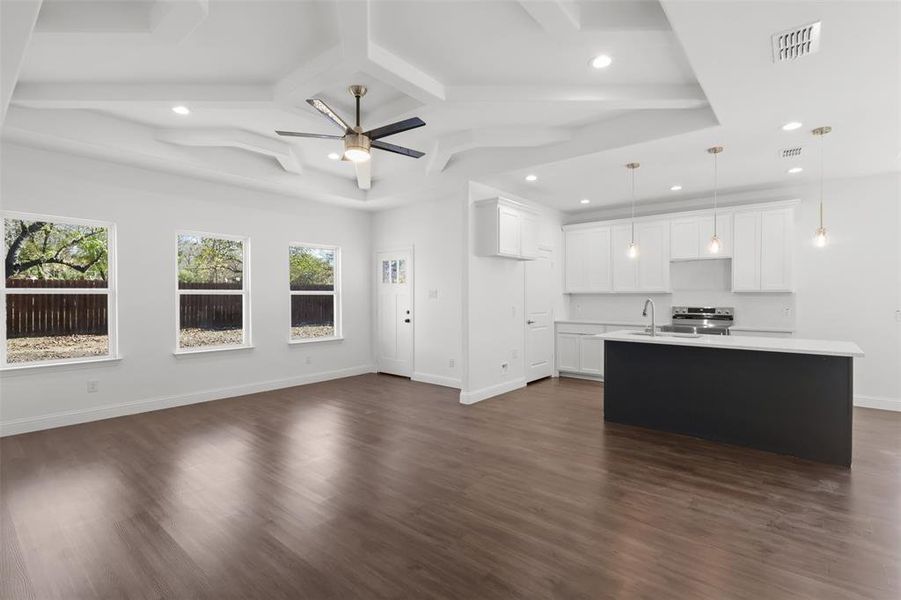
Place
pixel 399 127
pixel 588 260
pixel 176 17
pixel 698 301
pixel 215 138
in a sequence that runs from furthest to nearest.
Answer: pixel 588 260, pixel 698 301, pixel 215 138, pixel 399 127, pixel 176 17

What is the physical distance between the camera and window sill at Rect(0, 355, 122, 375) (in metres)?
4.17

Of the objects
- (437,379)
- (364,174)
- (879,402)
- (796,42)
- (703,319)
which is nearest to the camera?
(796,42)

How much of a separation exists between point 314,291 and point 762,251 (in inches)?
250

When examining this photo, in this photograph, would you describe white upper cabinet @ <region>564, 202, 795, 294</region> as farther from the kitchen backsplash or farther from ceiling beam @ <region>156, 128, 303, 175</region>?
ceiling beam @ <region>156, 128, 303, 175</region>

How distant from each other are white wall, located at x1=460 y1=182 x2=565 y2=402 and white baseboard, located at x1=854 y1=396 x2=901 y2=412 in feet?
13.1

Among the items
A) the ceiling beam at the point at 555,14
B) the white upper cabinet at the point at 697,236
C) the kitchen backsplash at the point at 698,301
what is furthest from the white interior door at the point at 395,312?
the ceiling beam at the point at 555,14

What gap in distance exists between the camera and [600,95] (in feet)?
11.3

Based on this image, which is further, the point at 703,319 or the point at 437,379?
the point at 437,379

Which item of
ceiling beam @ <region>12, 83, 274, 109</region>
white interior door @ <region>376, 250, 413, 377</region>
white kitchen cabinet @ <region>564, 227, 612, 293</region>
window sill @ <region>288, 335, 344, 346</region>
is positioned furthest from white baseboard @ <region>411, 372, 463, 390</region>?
ceiling beam @ <region>12, 83, 274, 109</region>

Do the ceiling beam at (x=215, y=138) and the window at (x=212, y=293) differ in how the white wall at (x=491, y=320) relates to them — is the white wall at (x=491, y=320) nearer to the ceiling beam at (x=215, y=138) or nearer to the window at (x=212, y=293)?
the ceiling beam at (x=215, y=138)

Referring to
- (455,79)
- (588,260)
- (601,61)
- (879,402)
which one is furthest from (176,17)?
(879,402)

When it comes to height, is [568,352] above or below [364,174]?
below

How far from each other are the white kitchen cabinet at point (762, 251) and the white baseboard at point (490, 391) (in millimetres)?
3190

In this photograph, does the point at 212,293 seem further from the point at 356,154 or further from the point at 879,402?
the point at 879,402
